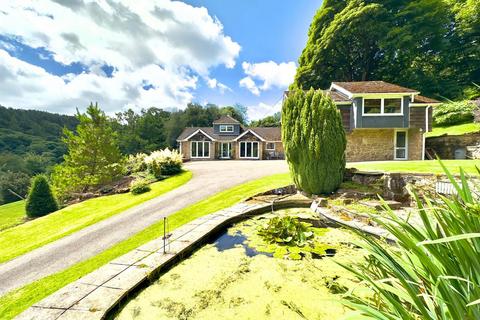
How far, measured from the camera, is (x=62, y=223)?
9.56 m

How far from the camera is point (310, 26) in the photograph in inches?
A: 1264

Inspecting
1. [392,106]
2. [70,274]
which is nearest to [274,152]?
[392,106]

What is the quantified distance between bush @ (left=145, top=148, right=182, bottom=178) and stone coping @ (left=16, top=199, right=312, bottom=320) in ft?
36.0

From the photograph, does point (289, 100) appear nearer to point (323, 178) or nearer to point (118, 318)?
point (323, 178)

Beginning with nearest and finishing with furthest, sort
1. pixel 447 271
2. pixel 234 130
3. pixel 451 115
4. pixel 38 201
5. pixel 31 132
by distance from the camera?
pixel 447 271, pixel 38 201, pixel 451 115, pixel 234 130, pixel 31 132

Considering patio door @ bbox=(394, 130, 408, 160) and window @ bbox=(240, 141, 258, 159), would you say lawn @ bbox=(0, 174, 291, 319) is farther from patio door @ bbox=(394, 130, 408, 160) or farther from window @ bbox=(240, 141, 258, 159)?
window @ bbox=(240, 141, 258, 159)

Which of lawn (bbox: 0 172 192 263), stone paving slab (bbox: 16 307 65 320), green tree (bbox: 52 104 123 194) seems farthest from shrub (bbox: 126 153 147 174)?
stone paving slab (bbox: 16 307 65 320)

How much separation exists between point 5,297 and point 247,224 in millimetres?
4832

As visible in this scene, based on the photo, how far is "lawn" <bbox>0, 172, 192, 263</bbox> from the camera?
7.41 m

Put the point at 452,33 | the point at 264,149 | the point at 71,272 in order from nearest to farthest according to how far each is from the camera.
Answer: the point at 71,272 → the point at 452,33 → the point at 264,149

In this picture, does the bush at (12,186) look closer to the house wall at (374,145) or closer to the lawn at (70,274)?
the lawn at (70,274)

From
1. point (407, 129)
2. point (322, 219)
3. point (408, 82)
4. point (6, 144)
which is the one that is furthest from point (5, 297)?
point (6, 144)

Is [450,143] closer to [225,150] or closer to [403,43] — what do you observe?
[403,43]

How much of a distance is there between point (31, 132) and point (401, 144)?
85.2 meters
